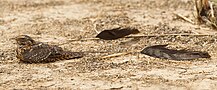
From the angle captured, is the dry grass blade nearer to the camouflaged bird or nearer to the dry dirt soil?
the dry dirt soil

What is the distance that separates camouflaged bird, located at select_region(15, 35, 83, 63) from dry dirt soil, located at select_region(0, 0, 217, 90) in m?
0.04

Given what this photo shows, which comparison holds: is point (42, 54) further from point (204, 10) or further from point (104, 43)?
point (204, 10)

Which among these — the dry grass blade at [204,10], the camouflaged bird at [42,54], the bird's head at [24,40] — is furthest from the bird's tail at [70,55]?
the dry grass blade at [204,10]

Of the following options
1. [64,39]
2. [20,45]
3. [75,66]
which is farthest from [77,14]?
[75,66]

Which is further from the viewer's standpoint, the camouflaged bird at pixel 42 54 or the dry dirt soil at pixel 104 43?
the camouflaged bird at pixel 42 54

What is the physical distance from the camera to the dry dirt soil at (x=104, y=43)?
2557 millimetres

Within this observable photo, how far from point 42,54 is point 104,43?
51 cm

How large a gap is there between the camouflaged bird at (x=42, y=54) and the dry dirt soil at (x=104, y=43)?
0.04 m

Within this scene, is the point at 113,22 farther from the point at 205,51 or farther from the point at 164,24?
the point at 205,51

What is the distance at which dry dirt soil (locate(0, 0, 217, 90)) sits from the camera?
2557 mm

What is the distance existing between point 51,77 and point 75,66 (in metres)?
0.21

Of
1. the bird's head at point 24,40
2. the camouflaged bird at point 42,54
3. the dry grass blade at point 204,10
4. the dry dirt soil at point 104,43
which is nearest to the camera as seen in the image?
the dry dirt soil at point 104,43

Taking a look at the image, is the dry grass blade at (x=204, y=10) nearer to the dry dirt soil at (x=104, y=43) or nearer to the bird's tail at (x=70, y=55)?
the dry dirt soil at (x=104, y=43)

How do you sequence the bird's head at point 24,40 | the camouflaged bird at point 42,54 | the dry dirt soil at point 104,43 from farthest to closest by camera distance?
the bird's head at point 24,40, the camouflaged bird at point 42,54, the dry dirt soil at point 104,43
